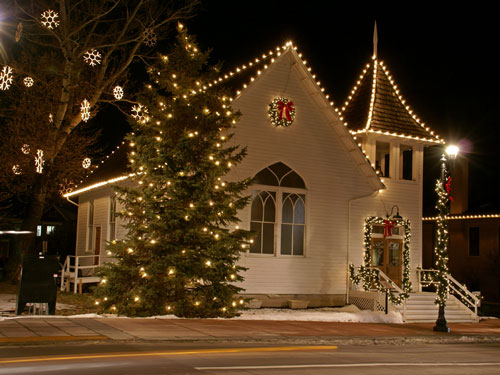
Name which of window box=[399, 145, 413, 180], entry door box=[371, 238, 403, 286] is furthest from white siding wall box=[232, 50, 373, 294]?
window box=[399, 145, 413, 180]

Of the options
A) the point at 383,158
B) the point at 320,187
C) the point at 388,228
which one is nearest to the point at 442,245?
the point at 388,228

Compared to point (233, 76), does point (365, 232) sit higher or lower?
lower

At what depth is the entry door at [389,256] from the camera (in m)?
24.7

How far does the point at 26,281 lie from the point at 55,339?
3.93 m

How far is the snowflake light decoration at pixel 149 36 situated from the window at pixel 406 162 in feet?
35.4

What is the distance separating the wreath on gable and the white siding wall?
0.56ft

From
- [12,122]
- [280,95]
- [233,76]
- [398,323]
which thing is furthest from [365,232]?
[12,122]

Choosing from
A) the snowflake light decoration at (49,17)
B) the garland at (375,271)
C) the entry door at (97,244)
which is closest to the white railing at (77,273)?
the entry door at (97,244)

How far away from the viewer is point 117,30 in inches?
1022

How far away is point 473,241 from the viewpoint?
40.6 m

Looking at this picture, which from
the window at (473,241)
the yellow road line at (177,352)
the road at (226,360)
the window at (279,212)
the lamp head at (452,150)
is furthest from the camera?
the window at (473,241)

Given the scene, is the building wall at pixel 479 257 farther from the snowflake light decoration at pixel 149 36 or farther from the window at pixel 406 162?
the snowflake light decoration at pixel 149 36

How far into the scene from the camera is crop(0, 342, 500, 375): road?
9547 millimetres

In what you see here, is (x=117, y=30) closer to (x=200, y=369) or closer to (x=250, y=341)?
(x=250, y=341)
